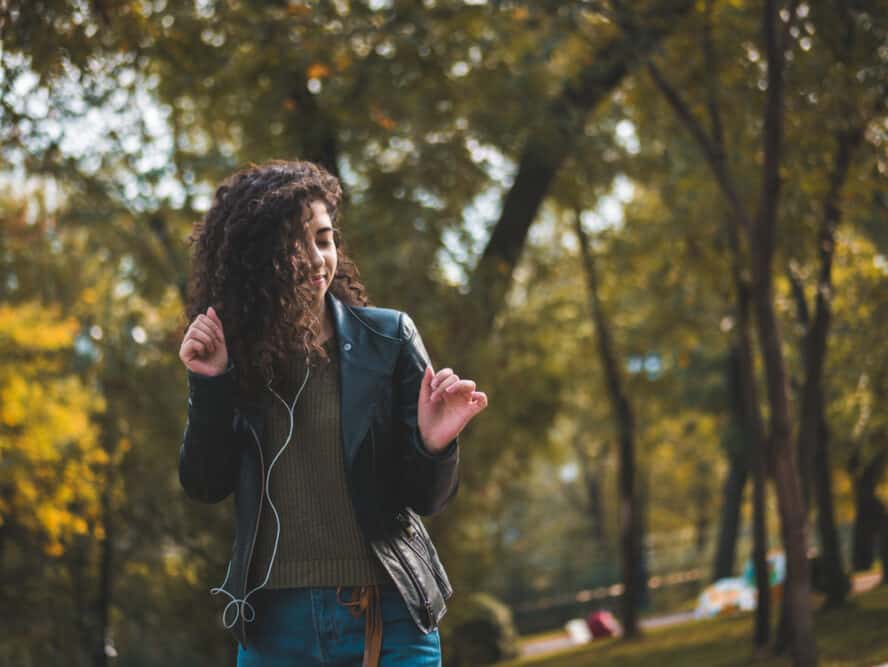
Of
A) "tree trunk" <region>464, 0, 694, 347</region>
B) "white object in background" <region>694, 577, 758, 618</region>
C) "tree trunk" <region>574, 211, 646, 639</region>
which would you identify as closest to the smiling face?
"tree trunk" <region>464, 0, 694, 347</region>

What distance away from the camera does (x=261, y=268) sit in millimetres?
2822

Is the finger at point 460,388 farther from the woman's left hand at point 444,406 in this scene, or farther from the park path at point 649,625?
the park path at point 649,625

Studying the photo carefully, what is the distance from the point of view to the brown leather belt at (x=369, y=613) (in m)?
2.60

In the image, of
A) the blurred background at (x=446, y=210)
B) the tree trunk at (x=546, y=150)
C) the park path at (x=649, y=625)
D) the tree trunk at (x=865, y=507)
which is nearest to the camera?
the blurred background at (x=446, y=210)

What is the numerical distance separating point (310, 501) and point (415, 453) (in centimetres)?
24

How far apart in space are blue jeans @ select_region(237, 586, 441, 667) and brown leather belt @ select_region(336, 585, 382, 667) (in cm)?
1

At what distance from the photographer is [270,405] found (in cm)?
279

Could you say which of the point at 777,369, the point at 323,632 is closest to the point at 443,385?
the point at 323,632

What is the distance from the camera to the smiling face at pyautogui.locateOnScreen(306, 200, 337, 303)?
285cm

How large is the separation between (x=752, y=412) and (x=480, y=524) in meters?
3.51

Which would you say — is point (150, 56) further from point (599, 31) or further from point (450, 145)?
point (599, 31)

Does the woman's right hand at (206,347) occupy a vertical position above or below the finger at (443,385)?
above

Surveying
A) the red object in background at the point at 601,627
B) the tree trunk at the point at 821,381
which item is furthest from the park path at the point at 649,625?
the tree trunk at the point at 821,381

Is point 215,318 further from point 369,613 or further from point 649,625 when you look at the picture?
point 649,625
